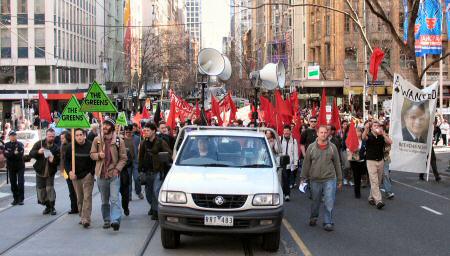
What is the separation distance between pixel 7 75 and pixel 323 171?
172 ft

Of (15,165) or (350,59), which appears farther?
(350,59)

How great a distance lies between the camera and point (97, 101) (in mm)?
11305

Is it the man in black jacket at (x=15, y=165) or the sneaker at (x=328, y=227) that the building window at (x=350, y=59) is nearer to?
the man in black jacket at (x=15, y=165)

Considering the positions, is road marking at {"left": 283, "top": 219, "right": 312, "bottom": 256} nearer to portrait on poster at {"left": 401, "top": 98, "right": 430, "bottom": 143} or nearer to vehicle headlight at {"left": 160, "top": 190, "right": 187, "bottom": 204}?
vehicle headlight at {"left": 160, "top": 190, "right": 187, "bottom": 204}

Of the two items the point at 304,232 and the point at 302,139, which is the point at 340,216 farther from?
the point at 302,139

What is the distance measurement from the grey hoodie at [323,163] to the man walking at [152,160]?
99.0 inches

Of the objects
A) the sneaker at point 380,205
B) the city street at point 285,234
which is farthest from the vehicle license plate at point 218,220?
the sneaker at point 380,205

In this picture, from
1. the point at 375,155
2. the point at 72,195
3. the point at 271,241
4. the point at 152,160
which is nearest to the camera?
the point at 271,241

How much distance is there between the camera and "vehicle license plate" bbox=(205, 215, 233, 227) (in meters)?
7.67

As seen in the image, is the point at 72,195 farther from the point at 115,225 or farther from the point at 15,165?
the point at 15,165

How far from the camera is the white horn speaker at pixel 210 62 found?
15102 millimetres

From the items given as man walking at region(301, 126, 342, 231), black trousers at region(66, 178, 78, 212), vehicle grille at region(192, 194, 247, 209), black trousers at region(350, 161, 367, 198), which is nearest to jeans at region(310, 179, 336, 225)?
man walking at region(301, 126, 342, 231)

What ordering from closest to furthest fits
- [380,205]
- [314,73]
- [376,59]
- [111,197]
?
[111,197]
[380,205]
[376,59]
[314,73]

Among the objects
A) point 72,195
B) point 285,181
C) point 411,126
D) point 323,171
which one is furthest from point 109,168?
point 411,126
